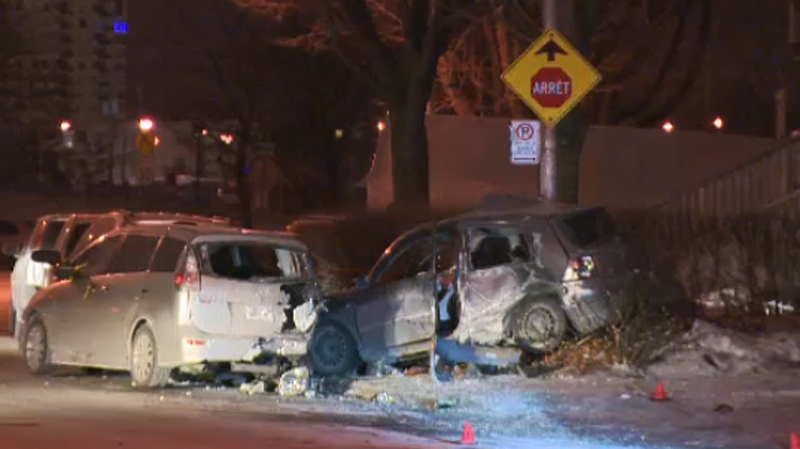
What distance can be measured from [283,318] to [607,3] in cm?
1639

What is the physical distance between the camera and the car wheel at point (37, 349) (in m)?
15.3

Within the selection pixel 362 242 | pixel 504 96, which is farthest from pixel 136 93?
pixel 362 242

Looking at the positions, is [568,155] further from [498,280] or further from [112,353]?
[112,353]

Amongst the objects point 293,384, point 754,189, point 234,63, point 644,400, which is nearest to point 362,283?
point 293,384

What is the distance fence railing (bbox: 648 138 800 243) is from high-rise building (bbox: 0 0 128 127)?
56759 mm

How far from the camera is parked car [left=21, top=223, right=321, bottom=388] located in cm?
1347

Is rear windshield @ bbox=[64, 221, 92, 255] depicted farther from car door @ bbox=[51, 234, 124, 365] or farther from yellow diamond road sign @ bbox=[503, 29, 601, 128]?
yellow diamond road sign @ bbox=[503, 29, 601, 128]

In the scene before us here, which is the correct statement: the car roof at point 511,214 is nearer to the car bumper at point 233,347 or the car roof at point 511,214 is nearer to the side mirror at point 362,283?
the side mirror at point 362,283

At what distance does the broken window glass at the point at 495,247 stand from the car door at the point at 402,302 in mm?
545

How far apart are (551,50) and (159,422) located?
21.2 feet

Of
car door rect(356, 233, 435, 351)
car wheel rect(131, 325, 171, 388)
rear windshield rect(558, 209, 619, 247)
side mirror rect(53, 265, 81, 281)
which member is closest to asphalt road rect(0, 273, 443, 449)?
car wheel rect(131, 325, 171, 388)

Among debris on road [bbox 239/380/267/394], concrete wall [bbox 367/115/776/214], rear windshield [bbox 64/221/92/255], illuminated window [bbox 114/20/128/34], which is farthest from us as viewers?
illuminated window [bbox 114/20/128/34]

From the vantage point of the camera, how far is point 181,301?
44.1 feet

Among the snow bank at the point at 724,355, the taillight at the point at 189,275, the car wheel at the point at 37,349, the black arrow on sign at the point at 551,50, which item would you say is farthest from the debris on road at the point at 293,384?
the black arrow on sign at the point at 551,50
